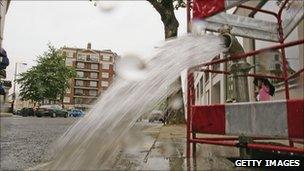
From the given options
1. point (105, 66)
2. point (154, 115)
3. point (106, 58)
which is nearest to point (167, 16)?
point (154, 115)

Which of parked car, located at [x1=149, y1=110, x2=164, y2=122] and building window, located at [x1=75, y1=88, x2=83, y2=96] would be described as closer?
parked car, located at [x1=149, y1=110, x2=164, y2=122]

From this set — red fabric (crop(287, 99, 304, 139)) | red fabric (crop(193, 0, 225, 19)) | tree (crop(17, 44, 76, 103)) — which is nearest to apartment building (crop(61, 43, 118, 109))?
tree (crop(17, 44, 76, 103))

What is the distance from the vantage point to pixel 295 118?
2.76 metres

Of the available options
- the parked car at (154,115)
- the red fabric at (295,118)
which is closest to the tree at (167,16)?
the parked car at (154,115)

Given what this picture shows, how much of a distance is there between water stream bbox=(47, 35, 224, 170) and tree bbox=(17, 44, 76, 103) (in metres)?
46.9

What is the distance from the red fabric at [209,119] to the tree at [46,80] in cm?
4698

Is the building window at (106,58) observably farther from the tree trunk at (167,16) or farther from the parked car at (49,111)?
the tree trunk at (167,16)

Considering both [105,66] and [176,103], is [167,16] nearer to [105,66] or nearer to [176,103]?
[176,103]

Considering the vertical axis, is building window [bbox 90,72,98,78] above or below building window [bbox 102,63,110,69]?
below

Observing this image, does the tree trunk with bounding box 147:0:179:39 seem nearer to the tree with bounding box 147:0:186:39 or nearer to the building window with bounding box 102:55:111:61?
the tree with bounding box 147:0:186:39

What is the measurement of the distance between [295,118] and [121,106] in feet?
4.73

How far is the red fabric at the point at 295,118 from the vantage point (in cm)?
272

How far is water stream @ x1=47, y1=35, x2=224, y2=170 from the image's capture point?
3196 millimetres

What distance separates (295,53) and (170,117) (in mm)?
7485
